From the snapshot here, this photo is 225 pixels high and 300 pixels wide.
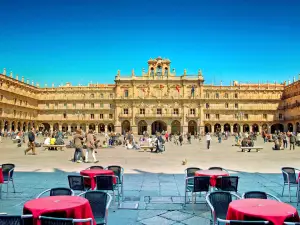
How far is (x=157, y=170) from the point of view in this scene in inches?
440

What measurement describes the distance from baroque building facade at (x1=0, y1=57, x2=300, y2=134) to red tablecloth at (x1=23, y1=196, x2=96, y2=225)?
53.6 m

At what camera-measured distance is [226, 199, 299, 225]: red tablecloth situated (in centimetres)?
361

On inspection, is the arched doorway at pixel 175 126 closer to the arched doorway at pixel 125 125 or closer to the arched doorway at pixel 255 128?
the arched doorway at pixel 125 125

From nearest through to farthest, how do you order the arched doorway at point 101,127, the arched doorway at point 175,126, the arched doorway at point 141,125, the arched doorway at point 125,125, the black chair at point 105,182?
the black chair at point 105,182
the arched doorway at point 175,126
the arched doorway at point 141,125
the arched doorway at point 125,125
the arched doorway at point 101,127

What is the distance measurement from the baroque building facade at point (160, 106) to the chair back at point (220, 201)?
174 ft

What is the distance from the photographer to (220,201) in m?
4.70

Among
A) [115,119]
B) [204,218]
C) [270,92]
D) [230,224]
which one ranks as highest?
[270,92]

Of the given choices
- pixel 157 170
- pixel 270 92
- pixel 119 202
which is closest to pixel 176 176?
pixel 157 170

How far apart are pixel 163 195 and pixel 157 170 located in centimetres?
401

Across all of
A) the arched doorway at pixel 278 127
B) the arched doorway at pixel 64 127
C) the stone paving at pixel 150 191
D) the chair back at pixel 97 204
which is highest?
the arched doorway at pixel 278 127

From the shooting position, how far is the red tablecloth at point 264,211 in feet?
11.8

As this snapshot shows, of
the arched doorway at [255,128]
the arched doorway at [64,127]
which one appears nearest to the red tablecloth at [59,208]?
the arched doorway at [255,128]

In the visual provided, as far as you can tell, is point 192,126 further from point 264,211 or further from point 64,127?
point 264,211

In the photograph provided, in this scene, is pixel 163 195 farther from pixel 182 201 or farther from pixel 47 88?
pixel 47 88
